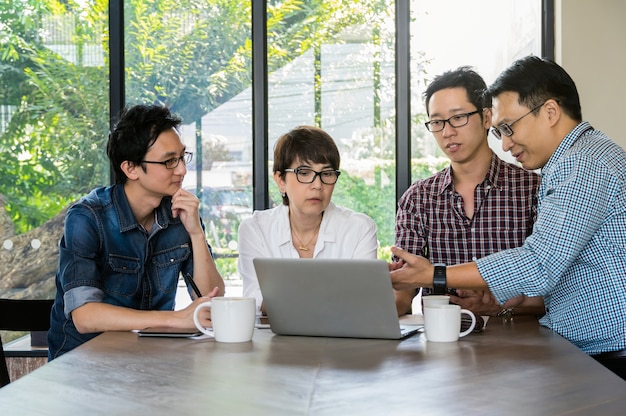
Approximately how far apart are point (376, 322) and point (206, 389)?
26.2 inches

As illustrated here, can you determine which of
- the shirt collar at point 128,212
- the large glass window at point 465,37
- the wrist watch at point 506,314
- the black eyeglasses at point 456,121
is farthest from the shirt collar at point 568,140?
the large glass window at point 465,37

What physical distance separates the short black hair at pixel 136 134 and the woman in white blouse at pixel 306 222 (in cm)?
45

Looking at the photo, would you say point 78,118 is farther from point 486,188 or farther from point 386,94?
point 486,188

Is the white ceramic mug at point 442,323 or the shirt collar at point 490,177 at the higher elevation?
the shirt collar at point 490,177

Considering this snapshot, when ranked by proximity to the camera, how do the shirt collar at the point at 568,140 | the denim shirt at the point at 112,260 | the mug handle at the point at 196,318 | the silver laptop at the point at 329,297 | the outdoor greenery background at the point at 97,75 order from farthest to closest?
the outdoor greenery background at the point at 97,75, the denim shirt at the point at 112,260, the shirt collar at the point at 568,140, the mug handle at the point at 196,318, the silver laptop at the point at 329,297

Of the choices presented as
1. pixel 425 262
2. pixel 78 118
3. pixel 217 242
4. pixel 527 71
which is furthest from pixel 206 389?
pixel 78 118

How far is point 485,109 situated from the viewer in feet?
10.3

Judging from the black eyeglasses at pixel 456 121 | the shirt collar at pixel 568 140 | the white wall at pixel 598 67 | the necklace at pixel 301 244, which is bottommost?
the necklace at pixel 301 244

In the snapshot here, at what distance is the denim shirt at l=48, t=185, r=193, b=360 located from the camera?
2.55 m

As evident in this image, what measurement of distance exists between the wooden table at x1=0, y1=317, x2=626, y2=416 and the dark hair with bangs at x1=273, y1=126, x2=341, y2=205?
3.41 ft

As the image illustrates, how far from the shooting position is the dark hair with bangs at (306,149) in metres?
3.01

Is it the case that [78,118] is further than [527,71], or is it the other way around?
[78,118]

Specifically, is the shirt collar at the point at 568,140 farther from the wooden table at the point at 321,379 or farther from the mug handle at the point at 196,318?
the mug handle at the point at 196,318

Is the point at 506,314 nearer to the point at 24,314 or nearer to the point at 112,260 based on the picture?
the point at 112,260
